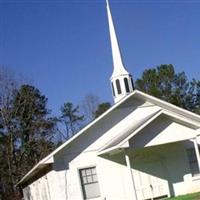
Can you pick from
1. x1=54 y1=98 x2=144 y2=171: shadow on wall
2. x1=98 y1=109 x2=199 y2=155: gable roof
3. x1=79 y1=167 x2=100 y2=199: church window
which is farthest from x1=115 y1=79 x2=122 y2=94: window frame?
x1=79 y1=167 x2=100 y2=199: church window

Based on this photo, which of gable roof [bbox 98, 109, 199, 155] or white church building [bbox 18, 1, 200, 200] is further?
white church building [bbox 18, 1, 200, 200]

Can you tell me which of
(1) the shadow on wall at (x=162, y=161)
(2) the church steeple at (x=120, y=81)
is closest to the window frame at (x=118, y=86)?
(2) the church steeple at (x=120, y=81)

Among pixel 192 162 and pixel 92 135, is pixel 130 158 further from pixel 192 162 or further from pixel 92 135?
pixel 192 162

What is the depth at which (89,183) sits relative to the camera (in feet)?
72.2

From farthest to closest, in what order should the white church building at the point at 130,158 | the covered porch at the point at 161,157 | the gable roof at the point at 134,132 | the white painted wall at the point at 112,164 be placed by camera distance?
1. the white painted wall at the point at 112,164
2. the white church building at the point at 130,158
3. the covered porch at the point at 161,157
4. the gable roof at the point at 134,132

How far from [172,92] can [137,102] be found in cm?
2638

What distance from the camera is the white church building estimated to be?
69.6 ft

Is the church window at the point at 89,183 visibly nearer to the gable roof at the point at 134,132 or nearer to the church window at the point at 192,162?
the gable roof at the point at 134,132

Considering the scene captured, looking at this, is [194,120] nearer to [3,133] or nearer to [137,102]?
[137,102]

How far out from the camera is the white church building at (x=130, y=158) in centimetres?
2120

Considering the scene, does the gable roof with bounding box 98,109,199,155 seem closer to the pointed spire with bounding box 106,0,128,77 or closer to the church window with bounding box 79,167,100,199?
the church window with bounding box 79,167,100,199

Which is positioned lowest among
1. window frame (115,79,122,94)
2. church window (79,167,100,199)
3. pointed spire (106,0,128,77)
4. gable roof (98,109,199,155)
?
church window (79,167,100,199)

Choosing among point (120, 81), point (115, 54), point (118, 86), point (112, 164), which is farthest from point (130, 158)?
point (115, 54)

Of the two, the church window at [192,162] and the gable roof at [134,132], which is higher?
the gable roof at [134,132]
